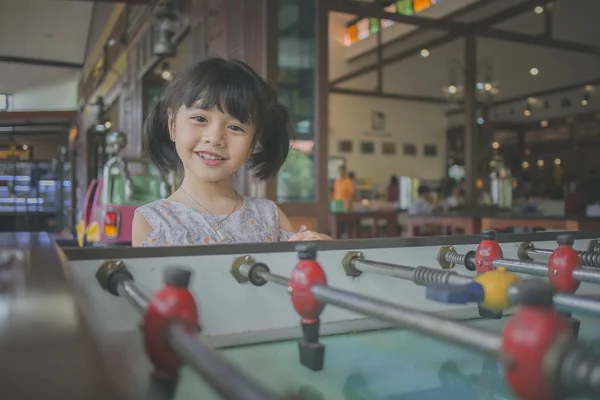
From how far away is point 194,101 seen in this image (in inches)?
49.0

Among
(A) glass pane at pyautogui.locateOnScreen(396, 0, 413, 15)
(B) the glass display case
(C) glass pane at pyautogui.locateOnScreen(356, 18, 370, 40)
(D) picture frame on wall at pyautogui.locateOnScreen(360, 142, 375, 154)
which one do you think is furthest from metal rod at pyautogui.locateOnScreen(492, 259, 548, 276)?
(D) picture frame on wall at pyautogui.locateOnScreen(360, 142, 375, 154)

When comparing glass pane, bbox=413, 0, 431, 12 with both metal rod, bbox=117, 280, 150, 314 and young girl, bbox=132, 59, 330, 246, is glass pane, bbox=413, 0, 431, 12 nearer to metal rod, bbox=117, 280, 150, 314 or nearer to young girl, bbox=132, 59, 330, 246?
young girl, bbox=132, 59, 330, 246

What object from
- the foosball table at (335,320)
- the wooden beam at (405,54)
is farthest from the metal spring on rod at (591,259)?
the wooden beam at (405,54)

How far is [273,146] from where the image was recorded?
1.56 m

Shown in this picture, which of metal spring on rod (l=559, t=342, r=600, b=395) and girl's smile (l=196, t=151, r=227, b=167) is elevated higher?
girl's smile (l=196, t=151, r=227, b=167)

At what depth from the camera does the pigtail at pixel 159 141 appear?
1.46 metres

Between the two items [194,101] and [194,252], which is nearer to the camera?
[194,252]

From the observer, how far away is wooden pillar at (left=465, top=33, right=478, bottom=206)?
6227 millimetres

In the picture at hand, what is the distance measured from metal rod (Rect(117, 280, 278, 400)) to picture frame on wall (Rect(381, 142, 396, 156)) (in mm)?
12073

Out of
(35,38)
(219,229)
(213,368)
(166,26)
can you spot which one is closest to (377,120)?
(166,26)

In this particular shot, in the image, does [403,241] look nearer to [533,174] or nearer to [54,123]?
[54,123]

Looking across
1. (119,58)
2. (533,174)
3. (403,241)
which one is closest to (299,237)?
(403,241)

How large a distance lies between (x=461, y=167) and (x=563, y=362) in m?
13.4

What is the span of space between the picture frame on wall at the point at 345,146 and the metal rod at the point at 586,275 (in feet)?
36.0
